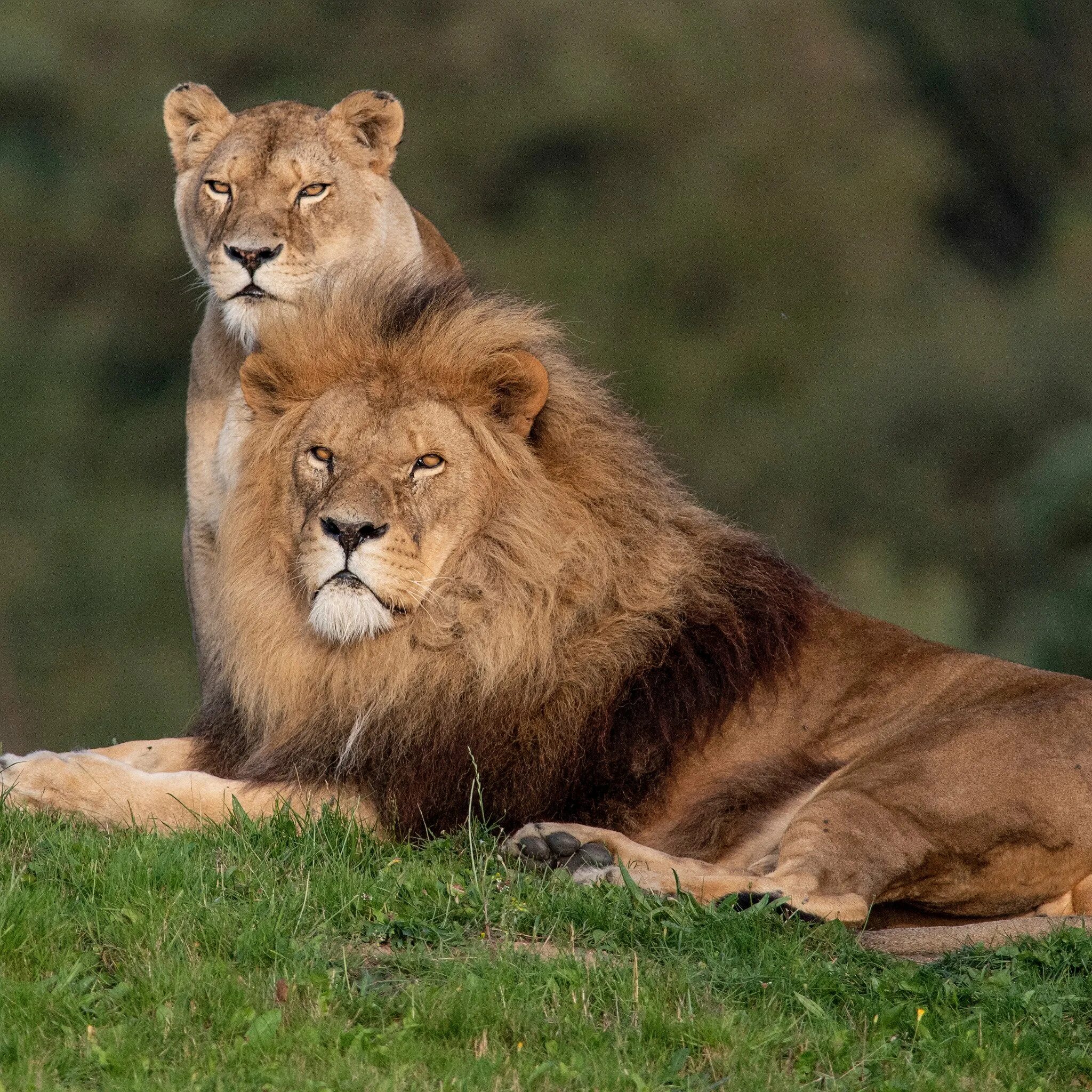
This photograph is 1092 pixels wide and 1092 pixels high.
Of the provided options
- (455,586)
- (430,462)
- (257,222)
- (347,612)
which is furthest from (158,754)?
(257,222)

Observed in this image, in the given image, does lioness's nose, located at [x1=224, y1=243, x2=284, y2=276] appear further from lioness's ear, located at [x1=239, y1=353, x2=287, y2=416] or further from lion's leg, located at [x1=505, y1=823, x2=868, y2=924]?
lion's leg, located at [x1=505, y1=823, x2=868, y2=924]

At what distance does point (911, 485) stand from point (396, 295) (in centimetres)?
2167

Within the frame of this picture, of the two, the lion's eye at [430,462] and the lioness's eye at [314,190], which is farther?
the lioness's eye at [314,190]

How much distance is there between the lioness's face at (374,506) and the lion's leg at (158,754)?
2.95 ft

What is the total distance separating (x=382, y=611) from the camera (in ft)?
16.2

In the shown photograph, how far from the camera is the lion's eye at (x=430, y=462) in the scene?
5.02m

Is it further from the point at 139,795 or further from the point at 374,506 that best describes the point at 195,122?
the point at 139,795

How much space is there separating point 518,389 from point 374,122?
2965mm

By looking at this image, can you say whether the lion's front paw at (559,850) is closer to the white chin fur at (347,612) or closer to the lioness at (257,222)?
the white chin fur at (347,612)

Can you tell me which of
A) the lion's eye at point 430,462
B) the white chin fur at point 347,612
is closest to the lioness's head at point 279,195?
the lion's eye at point 430,462

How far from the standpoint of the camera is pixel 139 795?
199 inches

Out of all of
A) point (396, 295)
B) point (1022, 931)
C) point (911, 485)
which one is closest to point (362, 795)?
point (396, 295)

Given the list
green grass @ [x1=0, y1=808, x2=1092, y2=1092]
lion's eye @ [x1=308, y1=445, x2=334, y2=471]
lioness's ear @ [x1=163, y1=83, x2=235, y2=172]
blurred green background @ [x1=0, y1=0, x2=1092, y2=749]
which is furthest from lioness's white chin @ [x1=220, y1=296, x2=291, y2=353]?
blurred green background @ [x1=0, y1=0, x2=1092, y2=749]

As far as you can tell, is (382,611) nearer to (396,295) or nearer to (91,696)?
(396,295)
